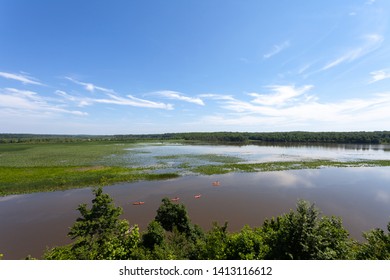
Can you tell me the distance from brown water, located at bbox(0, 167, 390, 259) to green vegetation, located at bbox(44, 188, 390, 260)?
8.20m

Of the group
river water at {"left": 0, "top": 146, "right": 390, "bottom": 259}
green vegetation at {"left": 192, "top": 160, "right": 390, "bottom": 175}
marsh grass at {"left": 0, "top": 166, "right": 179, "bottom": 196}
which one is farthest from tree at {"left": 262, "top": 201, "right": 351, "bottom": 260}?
green vegetation at {"left": 192, "top": 160, "right": 390, "bottom": 175}

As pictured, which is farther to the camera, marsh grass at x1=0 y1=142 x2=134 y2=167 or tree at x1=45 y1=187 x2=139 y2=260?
marsh grass at x1=0 y1=142 x2=134 y2=167

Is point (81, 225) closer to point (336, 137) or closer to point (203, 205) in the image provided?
point (203, 205)

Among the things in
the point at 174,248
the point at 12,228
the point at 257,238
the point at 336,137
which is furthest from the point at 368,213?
the point at 336,137

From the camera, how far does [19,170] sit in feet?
174

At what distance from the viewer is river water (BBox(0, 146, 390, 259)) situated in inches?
963

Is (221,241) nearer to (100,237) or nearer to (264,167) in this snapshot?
(100,237)

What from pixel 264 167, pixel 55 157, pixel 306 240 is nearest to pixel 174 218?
pixel 306 240

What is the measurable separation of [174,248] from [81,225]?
725cm

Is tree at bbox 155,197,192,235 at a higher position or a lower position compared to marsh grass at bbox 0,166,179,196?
higher

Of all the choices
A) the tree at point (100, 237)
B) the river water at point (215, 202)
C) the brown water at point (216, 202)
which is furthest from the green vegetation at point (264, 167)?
the tree at point (100, 237)

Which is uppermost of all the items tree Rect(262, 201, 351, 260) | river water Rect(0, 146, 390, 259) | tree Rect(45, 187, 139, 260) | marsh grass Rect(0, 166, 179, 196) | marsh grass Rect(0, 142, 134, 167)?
tree Rect(262, 201, 351, 260)

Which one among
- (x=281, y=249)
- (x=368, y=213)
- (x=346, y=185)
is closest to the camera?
(x=281, y=249)

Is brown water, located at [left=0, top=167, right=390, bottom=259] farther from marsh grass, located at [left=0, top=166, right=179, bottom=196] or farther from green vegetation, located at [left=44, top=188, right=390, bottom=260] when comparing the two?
green vegetation, located at [left=44, top=188, right=390, bottom=260]
